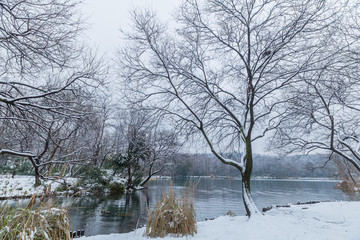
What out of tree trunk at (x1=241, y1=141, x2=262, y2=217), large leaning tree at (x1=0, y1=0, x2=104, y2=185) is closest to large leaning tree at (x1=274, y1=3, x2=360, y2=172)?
tree trunk at (x1=241, y1=141, x2=262, y2=217)

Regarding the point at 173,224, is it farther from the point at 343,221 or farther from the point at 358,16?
the point at 358,16

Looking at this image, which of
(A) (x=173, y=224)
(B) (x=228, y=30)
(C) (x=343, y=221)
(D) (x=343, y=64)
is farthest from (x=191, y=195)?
(D) (x=343, y=64)

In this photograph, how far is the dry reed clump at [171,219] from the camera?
3711 millimetres

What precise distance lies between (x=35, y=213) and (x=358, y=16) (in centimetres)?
613

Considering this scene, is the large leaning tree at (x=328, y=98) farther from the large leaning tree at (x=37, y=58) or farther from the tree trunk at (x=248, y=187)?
the large leaning tree at (x=37, y=58)

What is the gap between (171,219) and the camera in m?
3.89

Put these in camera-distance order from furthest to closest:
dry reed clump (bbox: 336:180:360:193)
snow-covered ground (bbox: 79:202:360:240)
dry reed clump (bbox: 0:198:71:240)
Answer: dry reed clump (bbox: 336:180:360:193)
snow-covered ground (bbox: 79:202:360:240)
dry reed clump (bbox: 0:198:71:240)

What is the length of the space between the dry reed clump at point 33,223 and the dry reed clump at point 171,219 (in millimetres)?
1609

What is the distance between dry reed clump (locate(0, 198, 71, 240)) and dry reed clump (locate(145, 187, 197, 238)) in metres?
1.61

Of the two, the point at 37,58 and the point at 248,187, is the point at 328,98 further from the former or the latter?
the point at 37,58

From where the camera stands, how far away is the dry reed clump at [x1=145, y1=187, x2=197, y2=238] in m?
3.71

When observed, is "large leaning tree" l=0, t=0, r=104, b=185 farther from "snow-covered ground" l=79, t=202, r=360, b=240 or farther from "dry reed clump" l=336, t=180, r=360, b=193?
"dry reed clump" l=336, t=180, r=360, b=193

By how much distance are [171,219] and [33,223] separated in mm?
2334

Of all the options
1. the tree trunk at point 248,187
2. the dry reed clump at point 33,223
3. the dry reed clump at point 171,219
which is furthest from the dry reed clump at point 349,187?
the dry reed clump at point 33,223
